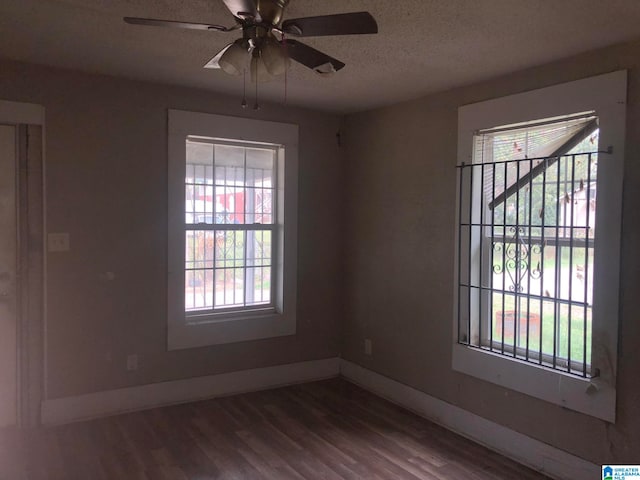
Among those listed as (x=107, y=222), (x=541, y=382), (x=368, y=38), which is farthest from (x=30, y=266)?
(x=541, y=382)

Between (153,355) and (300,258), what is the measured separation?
1375 mm

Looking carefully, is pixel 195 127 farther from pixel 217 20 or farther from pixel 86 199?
pixel 217 20

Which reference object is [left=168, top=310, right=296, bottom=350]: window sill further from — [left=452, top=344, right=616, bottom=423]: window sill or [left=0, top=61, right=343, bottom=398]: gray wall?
[left=452, top=344, right=616, bottom=423]: window sill

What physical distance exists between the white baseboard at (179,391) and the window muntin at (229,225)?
1.74ft

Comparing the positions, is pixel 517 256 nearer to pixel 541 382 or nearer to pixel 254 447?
pixel 541 382

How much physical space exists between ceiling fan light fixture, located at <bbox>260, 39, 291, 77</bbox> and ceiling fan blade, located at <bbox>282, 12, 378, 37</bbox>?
0.07 metres

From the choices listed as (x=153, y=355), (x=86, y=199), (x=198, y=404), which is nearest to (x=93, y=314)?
(x=153, y=355)

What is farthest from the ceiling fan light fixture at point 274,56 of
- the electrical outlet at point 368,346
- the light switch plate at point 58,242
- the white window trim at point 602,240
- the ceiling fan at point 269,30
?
the electrical outlet at point 368,346

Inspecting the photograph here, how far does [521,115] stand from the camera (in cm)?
301

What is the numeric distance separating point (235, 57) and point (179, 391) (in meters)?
2.67

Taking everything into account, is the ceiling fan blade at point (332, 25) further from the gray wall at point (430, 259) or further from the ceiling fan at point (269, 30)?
the gray wall at point (430, 259)

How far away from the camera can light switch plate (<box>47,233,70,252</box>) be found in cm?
331

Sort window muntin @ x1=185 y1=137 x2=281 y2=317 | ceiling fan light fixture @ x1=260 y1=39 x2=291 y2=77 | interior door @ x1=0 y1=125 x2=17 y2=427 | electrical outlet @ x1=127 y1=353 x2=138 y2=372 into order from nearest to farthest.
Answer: ceiling fan light fixture @ x1=260 y1=39 x2=291 y2=77 < interior door @ x1=0 y1=125 x2=17 y2=427 < electrical outlet @ x1=127 y1=353 x2=138 y2=372 < window muntin @ x1=185 y1=137 x2=281 y2=317

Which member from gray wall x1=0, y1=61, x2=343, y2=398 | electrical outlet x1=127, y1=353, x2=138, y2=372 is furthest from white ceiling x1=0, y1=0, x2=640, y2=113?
electrical outlet x1=127, y1=353, x2=138, y2=372
